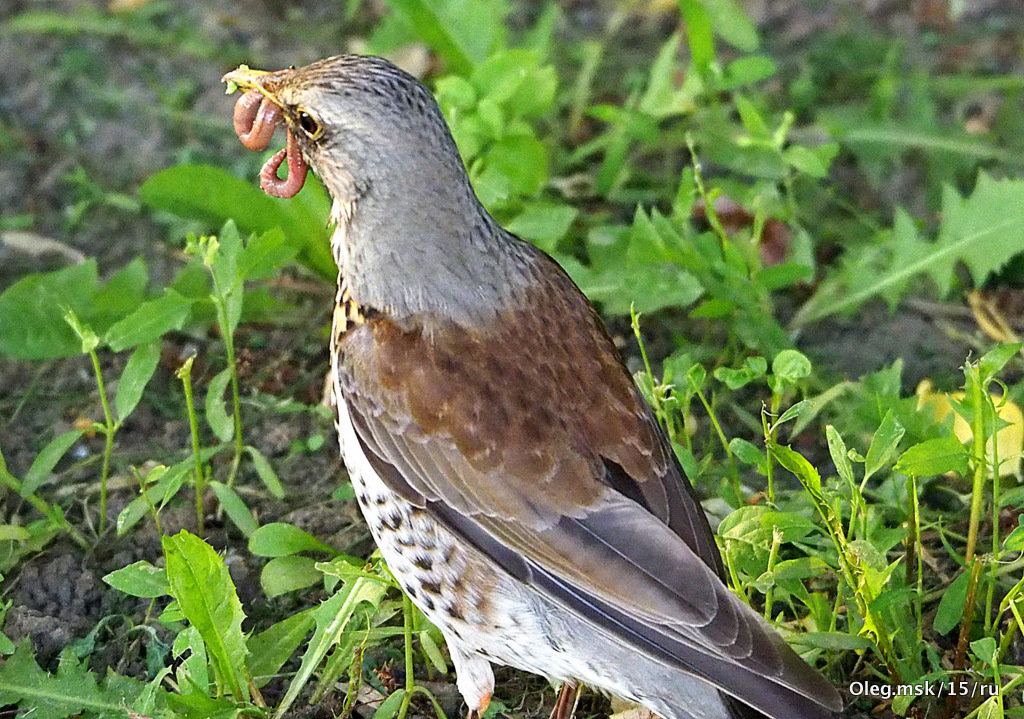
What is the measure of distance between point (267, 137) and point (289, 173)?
5.6 inches

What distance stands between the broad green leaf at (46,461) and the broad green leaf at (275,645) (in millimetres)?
755

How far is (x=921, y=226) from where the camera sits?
5.24 meters

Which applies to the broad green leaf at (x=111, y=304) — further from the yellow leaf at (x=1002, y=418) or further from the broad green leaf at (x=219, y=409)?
the yellow leaf at (x=1002, y=418)

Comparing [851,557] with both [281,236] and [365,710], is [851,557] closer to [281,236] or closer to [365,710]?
[365,710]

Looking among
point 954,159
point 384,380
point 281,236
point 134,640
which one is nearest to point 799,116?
point 954,159

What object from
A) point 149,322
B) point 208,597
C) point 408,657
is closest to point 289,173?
point 149,322

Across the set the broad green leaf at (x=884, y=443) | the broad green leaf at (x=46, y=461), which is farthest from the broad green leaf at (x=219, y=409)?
the broad green leaf at (x=884, y=443)

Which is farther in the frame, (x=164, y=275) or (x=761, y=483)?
(x=164, y=275)

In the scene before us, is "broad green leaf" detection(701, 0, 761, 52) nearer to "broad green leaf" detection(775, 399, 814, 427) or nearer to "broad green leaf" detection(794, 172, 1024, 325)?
"broad green leaf" detection(794, 172, 1024, 325)

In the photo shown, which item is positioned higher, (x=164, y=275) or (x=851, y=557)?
(x=164, y=275)

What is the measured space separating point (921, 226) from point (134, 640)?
10.7 feet

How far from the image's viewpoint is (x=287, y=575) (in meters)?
3.70

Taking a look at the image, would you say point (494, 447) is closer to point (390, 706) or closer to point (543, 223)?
point (390, 706)

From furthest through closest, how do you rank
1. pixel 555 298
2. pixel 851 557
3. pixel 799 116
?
pixel 799 116 < pixel 555 298 < pixel 851 557
